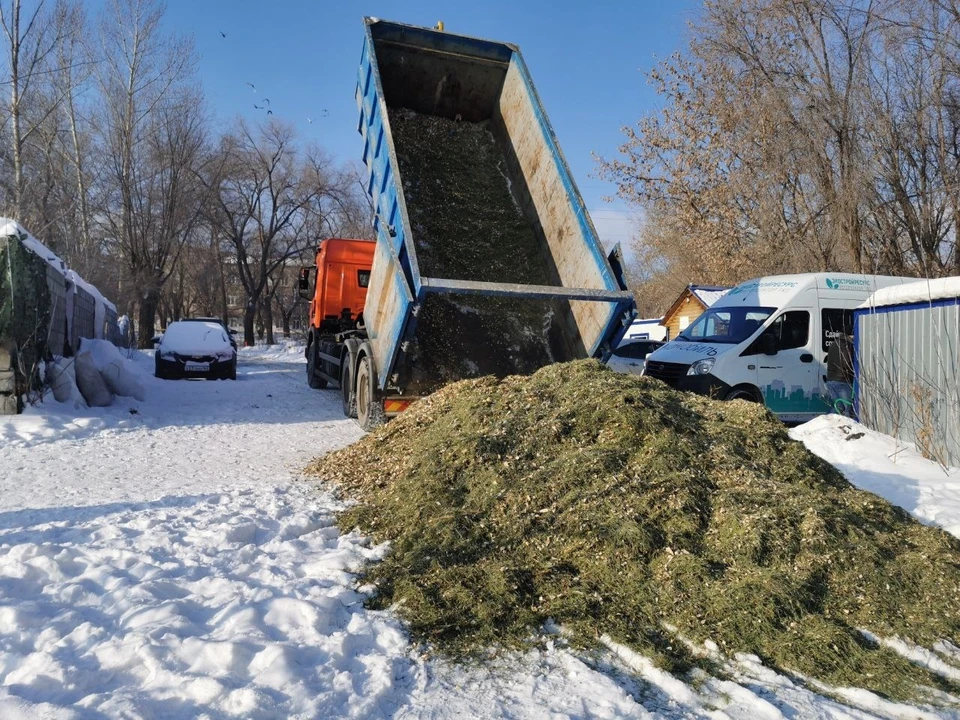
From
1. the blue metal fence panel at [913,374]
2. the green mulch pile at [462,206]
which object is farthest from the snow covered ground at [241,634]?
the green mulch pile at [462,206]

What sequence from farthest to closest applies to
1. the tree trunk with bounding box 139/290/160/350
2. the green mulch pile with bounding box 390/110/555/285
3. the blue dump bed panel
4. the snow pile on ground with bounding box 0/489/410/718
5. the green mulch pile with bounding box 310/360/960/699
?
the tree trunk with bounding box 139/290/160/350 → the green mulch pile with bounding box 390/110/555/285 → the blue dump bed panel → the green mulch pile with bounding box 310/360/960/699 → the snow pile on ground with bounding box 0/489/410/718

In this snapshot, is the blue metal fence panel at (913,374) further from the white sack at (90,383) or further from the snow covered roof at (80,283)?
the snow covered roof at (80,283)

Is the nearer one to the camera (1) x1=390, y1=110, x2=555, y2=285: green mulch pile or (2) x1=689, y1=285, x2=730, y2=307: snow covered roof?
(1) x1=390, y1=110, x2=555, y2=285: green mulch pile

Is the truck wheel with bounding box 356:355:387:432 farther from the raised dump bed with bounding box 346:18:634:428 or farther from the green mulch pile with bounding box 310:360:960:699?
the green mulch pile with bounding box 310:360:960:699

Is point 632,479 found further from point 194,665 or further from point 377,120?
point 377,120

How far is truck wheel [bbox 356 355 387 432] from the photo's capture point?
773 cm

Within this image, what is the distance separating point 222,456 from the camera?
7098 mm

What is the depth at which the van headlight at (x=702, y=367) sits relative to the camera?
9.61 meters

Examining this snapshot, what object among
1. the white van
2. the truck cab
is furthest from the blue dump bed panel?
the truck cab

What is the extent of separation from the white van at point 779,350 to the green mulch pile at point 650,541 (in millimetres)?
4156

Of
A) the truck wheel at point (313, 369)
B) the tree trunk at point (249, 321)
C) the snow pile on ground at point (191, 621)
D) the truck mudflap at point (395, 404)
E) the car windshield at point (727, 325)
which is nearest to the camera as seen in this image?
the snow pile on ground at point (191, 621)

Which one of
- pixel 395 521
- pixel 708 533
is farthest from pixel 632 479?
pixel 395 521

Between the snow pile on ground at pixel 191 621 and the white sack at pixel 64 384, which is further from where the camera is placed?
the white sack at pixel 64 384

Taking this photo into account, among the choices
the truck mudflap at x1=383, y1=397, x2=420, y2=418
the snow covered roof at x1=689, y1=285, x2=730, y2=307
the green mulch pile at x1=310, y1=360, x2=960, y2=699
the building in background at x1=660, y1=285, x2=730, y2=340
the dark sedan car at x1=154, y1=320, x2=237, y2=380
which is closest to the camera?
the green mulch pile at x1=310, y1=360, x2=960, y2=699
